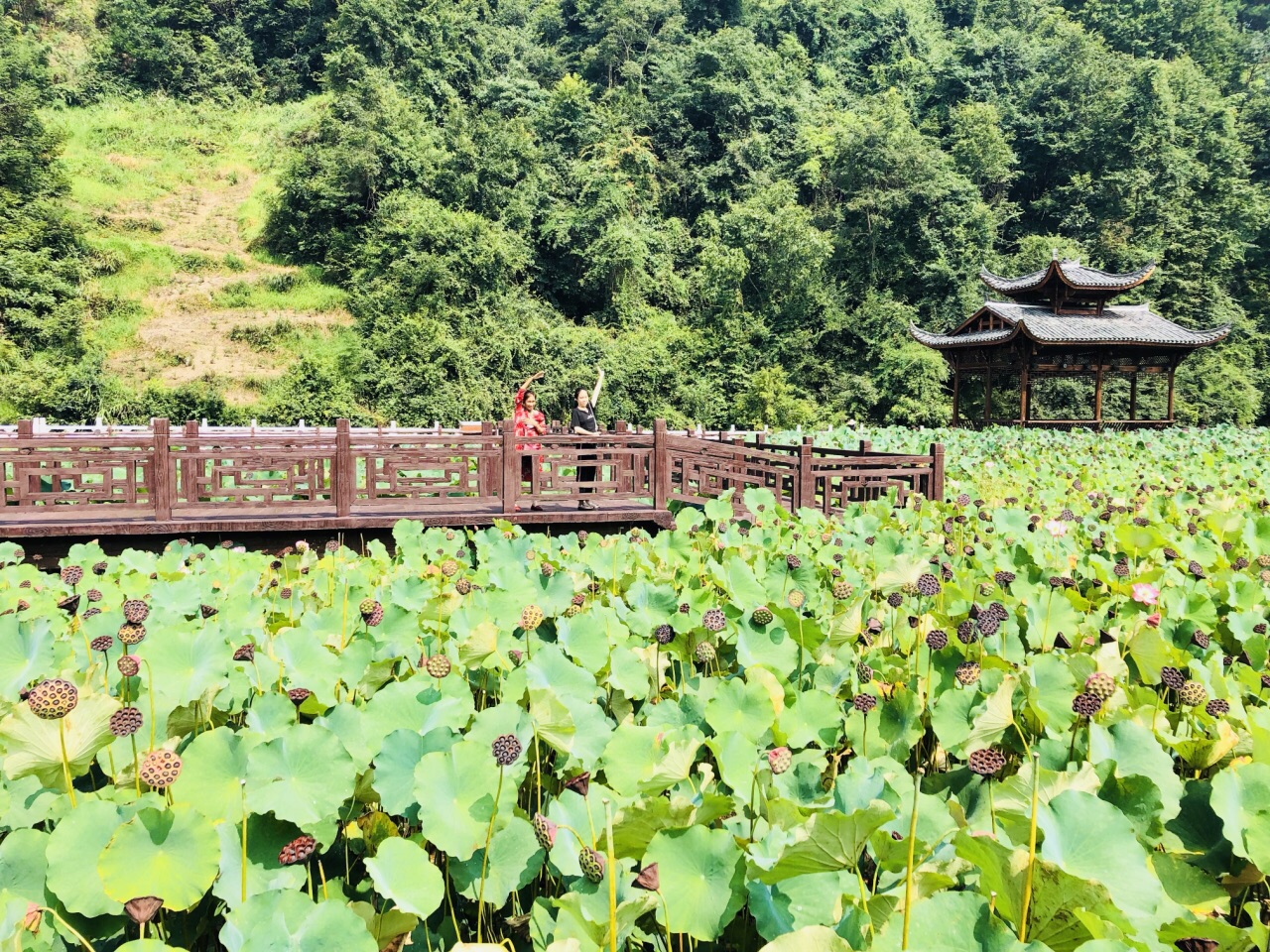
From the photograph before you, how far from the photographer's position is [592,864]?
103cm

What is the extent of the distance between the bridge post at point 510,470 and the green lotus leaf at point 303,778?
22.0 feet

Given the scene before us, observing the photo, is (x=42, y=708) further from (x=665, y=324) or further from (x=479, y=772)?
(x=665, y=324)

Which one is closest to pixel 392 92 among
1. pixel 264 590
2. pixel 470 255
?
pixel 470 255

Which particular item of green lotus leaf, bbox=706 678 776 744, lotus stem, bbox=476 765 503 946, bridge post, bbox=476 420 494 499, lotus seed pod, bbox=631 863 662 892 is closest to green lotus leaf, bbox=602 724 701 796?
green lotus leaf, bbox=706 678 776 744

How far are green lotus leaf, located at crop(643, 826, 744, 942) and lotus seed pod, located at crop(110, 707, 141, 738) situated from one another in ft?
2.29

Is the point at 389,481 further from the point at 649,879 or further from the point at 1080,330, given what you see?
the point at 1080,330

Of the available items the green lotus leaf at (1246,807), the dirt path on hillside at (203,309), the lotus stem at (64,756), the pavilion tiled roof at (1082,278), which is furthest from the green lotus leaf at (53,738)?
the dirt path on hillside at (203,309)

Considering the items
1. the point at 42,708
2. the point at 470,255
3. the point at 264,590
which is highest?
the point at 470,255

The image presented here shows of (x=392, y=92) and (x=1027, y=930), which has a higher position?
(x=392, y=92)

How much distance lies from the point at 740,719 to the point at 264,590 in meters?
2.11

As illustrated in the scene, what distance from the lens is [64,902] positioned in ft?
3.45

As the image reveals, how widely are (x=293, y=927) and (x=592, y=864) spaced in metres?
0.32

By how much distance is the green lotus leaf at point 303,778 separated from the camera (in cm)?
118

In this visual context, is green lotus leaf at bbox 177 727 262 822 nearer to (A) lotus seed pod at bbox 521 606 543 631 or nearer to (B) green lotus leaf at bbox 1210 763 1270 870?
(A) lotus seed pod at bbox 521 606 543 631
